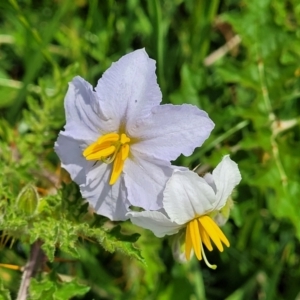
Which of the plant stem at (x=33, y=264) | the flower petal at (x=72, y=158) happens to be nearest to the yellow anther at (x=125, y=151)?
the flower petal at (x=72, y=158)

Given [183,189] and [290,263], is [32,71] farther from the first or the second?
[290,263]

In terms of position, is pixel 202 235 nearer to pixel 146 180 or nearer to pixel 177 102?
pixel 146 180

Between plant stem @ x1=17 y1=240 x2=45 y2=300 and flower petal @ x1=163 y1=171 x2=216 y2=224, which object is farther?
plant stem @ x1=17 y1=240 x2=45 y2=300

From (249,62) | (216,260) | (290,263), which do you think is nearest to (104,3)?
(249,62)

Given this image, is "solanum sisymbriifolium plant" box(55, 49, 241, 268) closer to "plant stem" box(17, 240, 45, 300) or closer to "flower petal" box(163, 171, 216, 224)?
"flower petal" box(163, 171, 216, 224)

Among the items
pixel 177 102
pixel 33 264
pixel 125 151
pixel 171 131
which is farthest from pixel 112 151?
pixel 177 102

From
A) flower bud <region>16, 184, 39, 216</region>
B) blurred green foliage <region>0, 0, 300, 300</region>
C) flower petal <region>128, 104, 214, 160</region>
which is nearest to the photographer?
flower petal <region>128, 104, 214, 160</region>

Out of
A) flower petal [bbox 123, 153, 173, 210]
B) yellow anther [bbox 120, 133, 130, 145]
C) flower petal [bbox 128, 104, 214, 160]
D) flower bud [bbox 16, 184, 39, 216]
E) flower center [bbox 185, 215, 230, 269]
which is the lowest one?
flower bud [bbox 16, 184, 39, 216]

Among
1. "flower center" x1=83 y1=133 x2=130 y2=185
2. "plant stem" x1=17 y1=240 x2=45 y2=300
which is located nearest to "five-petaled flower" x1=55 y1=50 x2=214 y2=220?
"flower center" x1=83 y1=133 x2=130 y2=185
